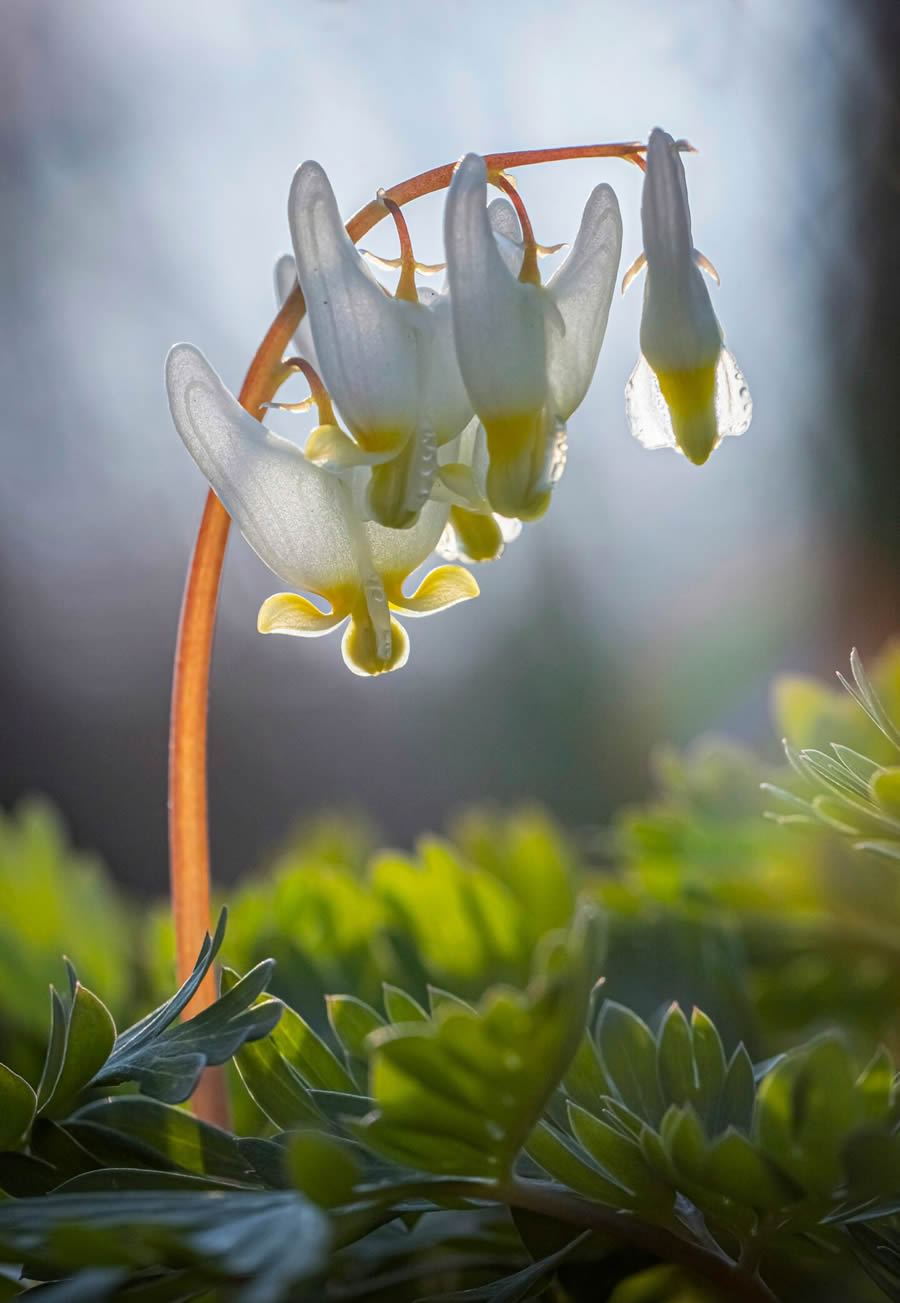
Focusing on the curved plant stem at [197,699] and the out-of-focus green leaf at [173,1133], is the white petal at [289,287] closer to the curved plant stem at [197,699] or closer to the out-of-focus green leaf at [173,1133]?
Answer: the curved plant stem at [197,699]

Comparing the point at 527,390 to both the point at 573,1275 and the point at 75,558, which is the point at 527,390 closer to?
the point at 573,1275

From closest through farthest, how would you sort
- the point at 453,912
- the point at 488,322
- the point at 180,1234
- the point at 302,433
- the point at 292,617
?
the point at 180,1234
the point at 488,322
the point at 292,617
the point at 453,912
the point at 302,433

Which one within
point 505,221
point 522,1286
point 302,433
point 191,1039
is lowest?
point 522,1286

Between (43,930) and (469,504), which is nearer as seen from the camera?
(469,504)

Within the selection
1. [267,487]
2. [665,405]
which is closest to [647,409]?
[665,405]

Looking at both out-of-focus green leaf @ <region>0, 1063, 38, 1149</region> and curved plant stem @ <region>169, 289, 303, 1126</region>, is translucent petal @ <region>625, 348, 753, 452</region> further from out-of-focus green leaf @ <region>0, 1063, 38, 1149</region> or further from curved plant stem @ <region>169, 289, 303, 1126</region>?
out-of-focus green leaf @ <region>0, 1063, 38, 1149</region>

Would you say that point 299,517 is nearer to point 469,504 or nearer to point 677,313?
point 469,504

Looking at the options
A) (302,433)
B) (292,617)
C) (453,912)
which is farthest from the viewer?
(302,433)

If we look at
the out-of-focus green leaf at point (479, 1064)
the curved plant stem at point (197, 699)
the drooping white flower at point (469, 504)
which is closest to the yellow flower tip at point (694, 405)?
the drooping white flower at point (469, 504)
